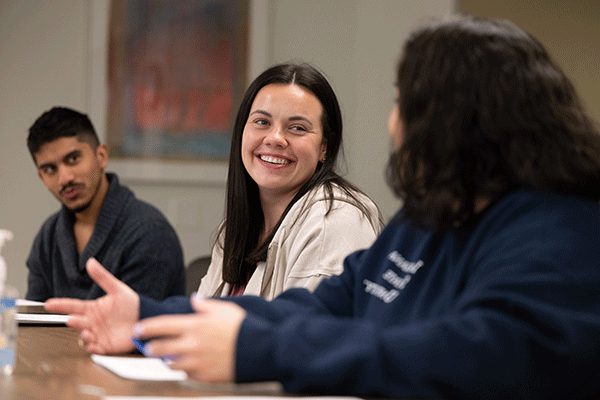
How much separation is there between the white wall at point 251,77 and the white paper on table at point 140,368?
2.90m

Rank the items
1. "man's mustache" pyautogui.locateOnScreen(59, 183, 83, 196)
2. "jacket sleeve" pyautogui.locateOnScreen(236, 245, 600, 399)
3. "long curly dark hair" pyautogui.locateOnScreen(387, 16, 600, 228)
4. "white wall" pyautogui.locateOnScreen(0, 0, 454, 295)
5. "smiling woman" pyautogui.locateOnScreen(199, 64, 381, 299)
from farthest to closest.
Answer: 1. "white wall" pyautogui.locateOnScreen(0, 0, 454, 295)
2. "man's mustache" pyautogui.locateOnScreen(59, 183, 83, 196)
3. "smiling woman" pyautogui.locateOnScreen(199, 64, 381, 299)
4. "long curly dark hair" pyautogui.locateOnScreen(387, 16, 600, 228)
5. "jacket sleeve" pyautogui.locateOnScreen(236, 245, 600, 399)

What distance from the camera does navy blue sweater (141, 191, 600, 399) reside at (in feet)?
2.52

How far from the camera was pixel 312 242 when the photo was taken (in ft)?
5.88

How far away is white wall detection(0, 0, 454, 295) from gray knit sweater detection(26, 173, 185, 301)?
99 centimetres

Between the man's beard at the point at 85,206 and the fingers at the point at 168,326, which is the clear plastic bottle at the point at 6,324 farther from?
the man's beard at the point at 85,206

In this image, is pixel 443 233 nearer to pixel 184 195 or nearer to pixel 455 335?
pixel 455 335

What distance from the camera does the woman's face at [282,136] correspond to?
2045mm

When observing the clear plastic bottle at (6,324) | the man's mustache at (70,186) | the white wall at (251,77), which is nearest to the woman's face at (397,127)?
the clear plastic bottle at (6,324)

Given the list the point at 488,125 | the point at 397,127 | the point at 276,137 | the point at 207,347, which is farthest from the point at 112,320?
the point at 276,137

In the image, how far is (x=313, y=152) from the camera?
2.07 meters

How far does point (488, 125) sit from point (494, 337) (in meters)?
0.29

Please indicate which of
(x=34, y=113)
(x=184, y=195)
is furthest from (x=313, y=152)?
(x=34, y=113)

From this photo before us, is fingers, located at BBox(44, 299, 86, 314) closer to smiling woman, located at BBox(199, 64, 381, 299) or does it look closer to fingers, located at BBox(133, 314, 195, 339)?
fingers, located at BBox(133, 314, 195, 339)

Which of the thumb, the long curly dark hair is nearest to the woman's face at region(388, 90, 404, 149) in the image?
the long curly dark hair
